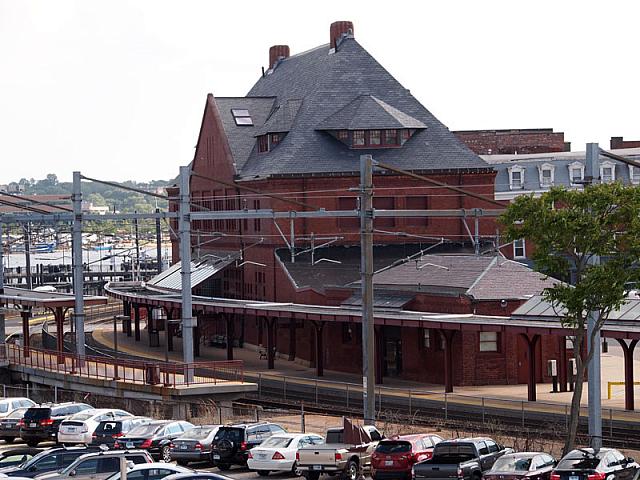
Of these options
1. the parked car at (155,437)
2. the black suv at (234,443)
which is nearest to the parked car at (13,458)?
the parked car at (155,437)

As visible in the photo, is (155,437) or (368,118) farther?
(368,118)

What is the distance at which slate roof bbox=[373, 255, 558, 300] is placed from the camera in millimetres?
58500

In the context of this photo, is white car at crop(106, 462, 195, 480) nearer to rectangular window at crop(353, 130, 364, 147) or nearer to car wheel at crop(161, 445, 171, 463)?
car wheel at crop(161, 445, 171, 463)

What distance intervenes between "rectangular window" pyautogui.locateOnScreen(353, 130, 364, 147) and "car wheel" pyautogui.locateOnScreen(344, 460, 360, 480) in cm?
4463

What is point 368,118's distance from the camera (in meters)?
78.6

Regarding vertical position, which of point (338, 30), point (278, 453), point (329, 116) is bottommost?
point (278, 453)

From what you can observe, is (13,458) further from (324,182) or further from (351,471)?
(324,182)

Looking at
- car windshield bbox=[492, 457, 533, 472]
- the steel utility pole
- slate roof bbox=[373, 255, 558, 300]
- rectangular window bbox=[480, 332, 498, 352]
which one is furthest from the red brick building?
car windshield bbox=[492, 457, 533, 472]

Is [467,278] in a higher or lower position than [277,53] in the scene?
lower

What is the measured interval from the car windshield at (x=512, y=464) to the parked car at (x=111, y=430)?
13.7 metres

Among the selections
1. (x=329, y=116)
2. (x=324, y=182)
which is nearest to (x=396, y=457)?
(x=324, y=182)

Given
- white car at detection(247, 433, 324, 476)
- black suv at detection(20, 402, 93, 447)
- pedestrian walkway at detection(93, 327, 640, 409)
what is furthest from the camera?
pedestrian walkway at detection(93, 327, 640, 409)

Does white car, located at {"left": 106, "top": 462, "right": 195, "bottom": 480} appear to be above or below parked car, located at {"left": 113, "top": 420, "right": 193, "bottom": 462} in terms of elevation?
above

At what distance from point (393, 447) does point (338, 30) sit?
184 feet
